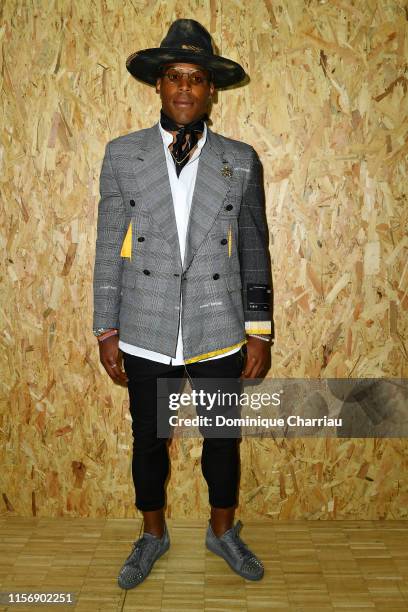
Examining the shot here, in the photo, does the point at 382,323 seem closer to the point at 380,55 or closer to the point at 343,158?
the point at 343,158

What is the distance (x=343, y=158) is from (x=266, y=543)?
163cm

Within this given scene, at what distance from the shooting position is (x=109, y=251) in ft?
7.49

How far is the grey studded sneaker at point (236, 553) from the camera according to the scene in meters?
2.31

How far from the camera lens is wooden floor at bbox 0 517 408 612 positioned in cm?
219

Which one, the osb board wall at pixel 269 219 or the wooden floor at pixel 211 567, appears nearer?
the wooden floor at pixel 211 567

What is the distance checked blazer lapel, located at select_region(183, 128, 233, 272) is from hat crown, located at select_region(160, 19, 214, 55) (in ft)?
1.20

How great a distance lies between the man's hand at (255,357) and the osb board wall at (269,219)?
0.38m

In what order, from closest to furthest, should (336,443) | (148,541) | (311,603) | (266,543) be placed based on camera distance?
(311,603) → (148,541) → (266,543) → (336,443)

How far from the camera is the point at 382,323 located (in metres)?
2.70

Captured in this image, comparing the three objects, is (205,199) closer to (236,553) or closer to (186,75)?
(186,75)

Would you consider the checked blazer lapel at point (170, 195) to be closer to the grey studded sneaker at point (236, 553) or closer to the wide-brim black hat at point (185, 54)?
the wide-brim black hat at point (185, 54)

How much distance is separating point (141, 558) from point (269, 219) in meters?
1.44

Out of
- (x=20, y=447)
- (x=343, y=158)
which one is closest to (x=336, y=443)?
(x=343, y=158)

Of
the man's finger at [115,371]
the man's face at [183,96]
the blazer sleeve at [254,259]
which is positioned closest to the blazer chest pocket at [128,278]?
the man's finger at [115,371]
